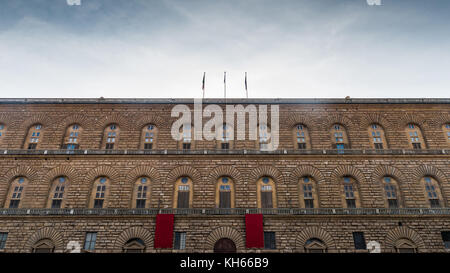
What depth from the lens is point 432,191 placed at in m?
18.7

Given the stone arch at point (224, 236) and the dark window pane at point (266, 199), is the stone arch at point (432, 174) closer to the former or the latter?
the dark window pane at point (266, 199)

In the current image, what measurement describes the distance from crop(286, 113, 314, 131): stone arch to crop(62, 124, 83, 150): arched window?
1558 centimetres

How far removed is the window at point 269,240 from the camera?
56.4 feet

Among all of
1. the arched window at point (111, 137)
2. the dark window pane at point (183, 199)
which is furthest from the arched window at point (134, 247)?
the arched window at point (111, 137)

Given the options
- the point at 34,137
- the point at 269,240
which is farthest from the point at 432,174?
the point at 34,137

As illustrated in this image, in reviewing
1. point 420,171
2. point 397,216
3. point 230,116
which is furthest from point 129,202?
point 420,171

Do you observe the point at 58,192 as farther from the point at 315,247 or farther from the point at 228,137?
the point at 315,247

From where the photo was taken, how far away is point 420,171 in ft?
62.2

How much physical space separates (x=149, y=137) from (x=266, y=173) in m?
8.96

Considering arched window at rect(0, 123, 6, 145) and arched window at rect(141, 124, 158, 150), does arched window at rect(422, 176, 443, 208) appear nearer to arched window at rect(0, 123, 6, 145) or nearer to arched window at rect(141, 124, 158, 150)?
arched window at rect(141, 124, 158, 150)

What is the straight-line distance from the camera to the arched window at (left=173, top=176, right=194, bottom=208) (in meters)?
18.4
